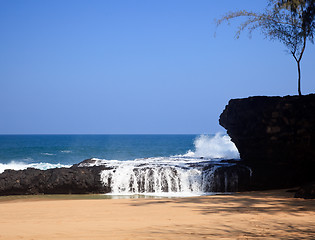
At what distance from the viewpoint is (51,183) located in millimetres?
14000

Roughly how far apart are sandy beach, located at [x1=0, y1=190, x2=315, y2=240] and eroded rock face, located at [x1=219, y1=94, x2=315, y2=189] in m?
3.67

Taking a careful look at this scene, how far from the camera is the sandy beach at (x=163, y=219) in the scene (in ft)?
21.0

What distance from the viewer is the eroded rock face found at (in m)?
13.8

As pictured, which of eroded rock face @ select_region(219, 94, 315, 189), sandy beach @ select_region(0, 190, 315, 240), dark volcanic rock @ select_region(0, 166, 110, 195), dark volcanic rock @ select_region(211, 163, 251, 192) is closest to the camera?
sandy beach @ select_region(0, 190, 315, 240)

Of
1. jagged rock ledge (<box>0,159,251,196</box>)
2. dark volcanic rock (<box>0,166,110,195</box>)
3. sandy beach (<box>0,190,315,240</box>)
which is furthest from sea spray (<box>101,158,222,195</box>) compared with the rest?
sandy beach (<box>0,190,315,240</box>)

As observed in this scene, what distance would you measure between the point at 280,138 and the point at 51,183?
7.92 m

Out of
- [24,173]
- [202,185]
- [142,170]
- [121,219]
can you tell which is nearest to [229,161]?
[202,185]

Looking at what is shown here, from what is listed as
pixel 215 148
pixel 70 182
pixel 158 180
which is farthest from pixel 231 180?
pixel 215 148

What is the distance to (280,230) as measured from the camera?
22.0ft

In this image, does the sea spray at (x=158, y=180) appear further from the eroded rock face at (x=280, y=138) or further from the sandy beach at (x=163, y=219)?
the sandy beach at (x=163, y=219)

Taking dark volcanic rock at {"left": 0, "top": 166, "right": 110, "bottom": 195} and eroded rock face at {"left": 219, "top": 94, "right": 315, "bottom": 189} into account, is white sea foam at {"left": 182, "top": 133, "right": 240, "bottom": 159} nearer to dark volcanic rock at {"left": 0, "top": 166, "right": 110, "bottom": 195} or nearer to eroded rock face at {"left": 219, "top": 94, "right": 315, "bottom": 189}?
eroded rock face at {"left": 219, "top": 94, "right": 315, "bottom": 189}

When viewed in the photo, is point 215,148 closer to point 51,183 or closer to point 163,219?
point 51,183

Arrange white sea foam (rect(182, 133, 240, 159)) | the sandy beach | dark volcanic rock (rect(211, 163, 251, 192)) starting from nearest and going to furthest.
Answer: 1. the sandy beach
2. dark volcanic rock (rect(211, 163, 251, 192))
3. white sea foam (rect(182, 133, 240, 159))

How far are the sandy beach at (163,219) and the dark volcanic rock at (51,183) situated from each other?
12.1 ft
